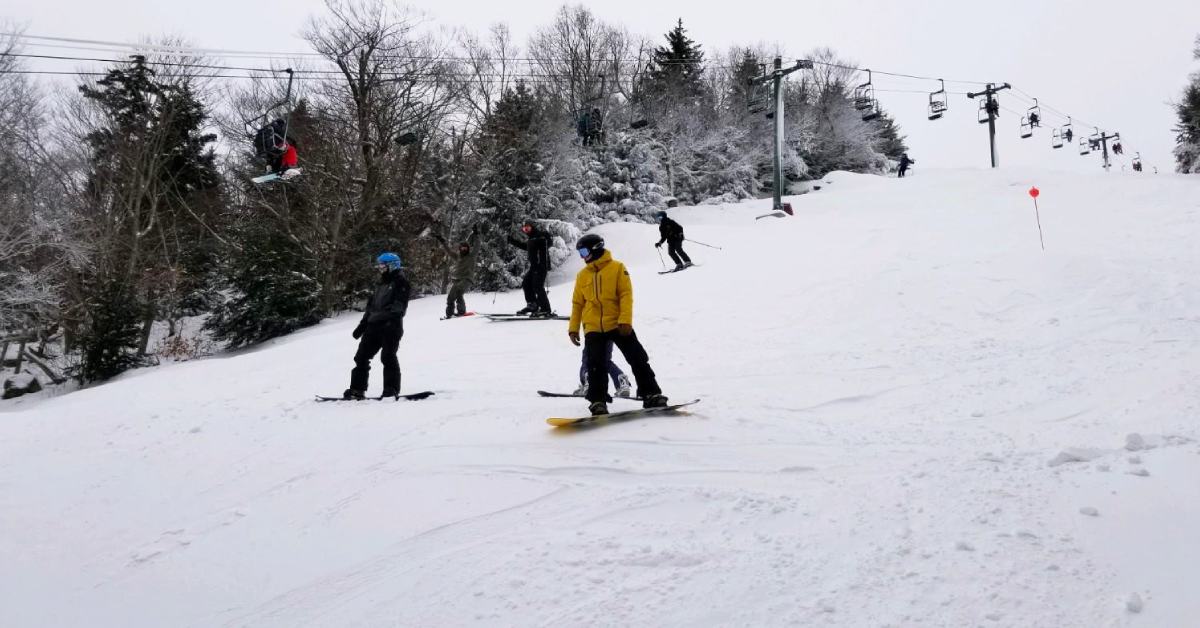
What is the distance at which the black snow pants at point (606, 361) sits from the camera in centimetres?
616

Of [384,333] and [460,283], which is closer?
[384,333]

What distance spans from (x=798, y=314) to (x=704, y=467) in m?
7.21

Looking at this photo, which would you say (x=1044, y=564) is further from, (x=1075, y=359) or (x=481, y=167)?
(x=481, y=167)

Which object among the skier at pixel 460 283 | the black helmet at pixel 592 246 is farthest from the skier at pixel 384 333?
the skier at pixel 460 283

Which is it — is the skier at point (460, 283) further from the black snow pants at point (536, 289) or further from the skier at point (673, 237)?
the skier at point (673, 237)

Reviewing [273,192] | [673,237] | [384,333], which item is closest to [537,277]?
[673,237]

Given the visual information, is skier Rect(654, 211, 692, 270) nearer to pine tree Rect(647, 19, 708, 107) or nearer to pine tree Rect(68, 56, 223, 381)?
pine tree Rect(68, 56, 223, 381)

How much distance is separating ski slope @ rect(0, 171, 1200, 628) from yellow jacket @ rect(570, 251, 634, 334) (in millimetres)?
970

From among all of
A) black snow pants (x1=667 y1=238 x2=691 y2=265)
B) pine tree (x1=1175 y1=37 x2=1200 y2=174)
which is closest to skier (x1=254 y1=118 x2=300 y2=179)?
black snow pants (x1=667 y1=238 x2=691 y2=265)

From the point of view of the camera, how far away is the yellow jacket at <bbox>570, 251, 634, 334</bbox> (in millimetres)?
6156

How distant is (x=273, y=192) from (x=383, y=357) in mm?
19072

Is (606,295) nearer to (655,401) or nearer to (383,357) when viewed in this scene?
(655,401)

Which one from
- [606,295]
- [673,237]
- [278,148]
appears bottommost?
[606,295]

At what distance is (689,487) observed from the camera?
4.50 m
